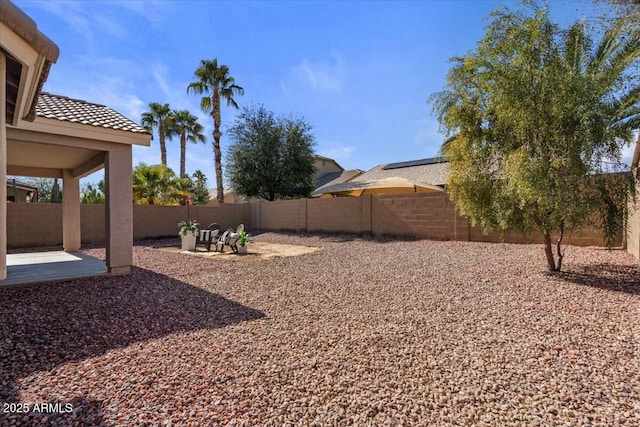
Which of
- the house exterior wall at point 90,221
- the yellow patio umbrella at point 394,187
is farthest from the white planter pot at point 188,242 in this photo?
the yellow patio umbrella at point 394,187

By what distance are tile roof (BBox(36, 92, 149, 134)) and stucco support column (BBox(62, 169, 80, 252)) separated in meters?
3.55

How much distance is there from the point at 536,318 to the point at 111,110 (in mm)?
9549

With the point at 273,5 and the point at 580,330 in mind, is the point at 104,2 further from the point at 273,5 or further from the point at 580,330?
the point at 580,330

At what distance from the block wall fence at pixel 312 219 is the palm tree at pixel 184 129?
11.9 meters

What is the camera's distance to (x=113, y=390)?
273cm

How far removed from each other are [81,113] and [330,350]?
7.15 m

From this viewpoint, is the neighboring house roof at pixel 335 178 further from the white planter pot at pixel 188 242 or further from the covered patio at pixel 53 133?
the covered patio at pixel 53 133

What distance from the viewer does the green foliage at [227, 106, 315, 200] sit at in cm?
1967

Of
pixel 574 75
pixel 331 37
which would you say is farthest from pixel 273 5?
pixel 574 75

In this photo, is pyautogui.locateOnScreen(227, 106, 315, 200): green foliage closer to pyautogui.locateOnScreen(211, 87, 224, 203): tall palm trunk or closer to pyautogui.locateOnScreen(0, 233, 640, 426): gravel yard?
pyautogui.locateOnScreen(211, 87, 224, 203): tall palm trunk

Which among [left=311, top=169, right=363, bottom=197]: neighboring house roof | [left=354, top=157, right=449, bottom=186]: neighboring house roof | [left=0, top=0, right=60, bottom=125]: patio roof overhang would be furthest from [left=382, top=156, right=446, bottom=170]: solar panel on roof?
[left=0, top=0, right=60, bottom=125]: patio roof overhang

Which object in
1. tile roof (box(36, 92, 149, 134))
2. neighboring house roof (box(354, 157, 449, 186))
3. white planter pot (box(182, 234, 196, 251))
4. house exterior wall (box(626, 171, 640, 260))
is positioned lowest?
white planter pot (box(182, 234, 196, 251))

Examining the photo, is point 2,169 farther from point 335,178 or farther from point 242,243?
point 335,178

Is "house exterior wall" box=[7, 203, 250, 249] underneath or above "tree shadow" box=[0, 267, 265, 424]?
above
